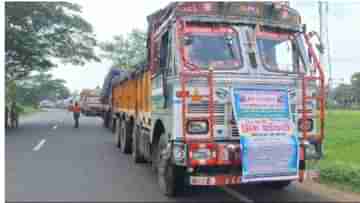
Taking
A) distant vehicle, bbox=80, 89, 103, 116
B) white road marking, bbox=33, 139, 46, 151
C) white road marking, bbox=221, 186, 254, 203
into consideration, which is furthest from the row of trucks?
distant vehicle, bbox=80, 89, 103, 116

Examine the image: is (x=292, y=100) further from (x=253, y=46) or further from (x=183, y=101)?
(x=183, y=101)

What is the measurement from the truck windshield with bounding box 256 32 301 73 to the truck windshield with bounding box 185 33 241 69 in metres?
0.45

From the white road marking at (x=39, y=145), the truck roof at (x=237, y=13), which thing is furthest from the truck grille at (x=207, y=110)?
the white road marking at (x=39, y=145)

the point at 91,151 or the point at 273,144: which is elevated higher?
the point at 273,144

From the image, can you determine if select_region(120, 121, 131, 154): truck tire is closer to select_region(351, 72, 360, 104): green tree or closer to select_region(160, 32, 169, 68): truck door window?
select_region(160, 32, 169, 68): truck door window

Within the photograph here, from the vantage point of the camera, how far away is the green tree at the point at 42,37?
21938mm

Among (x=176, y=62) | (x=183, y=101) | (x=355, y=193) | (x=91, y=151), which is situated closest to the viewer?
(x=183, y=101)

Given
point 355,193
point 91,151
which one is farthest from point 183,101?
point 91,151

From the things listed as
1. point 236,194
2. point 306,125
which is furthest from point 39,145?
point 306,125

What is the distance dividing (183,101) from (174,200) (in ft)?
5.69

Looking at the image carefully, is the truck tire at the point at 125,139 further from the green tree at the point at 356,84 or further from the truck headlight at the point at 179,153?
the green tree at the point at 356,84

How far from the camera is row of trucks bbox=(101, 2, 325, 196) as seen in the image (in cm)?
641

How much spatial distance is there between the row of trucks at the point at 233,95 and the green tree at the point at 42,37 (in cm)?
1573

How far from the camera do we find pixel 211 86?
252 inches
